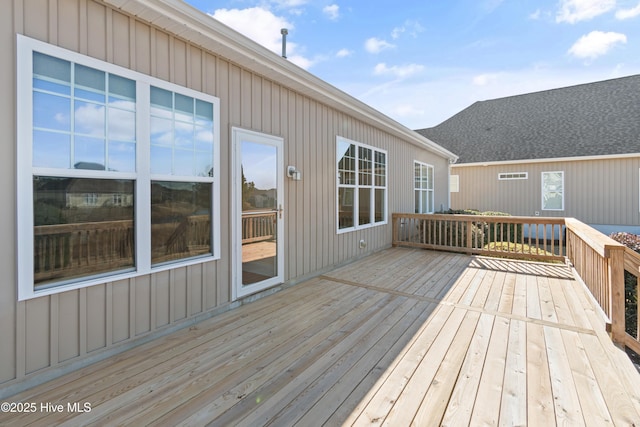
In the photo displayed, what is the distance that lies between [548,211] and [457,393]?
12.3m

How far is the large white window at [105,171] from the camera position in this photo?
2018mm

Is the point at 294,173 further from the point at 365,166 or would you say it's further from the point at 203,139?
the point at 365,166

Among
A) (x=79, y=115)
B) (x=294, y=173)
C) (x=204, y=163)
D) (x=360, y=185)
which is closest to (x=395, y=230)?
(x=360, y=185)

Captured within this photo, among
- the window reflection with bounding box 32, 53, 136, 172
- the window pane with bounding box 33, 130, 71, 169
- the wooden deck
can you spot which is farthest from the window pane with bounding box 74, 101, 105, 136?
the wooden deck

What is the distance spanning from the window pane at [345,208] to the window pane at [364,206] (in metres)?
0.31

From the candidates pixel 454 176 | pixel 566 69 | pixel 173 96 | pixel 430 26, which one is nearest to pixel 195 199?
pixel 173 96

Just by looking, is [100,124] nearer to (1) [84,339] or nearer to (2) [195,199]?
(2) [195,199]

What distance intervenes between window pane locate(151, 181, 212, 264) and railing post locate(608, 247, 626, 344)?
3804mm

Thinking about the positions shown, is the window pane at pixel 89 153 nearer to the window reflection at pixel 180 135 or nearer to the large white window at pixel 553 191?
the window reflection at pixel 180 135

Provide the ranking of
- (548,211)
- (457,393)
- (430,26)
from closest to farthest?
(457,393) < (430,26) < (548,211)

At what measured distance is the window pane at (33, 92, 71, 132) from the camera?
2031 millimetres

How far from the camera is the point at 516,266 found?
17.7 ft

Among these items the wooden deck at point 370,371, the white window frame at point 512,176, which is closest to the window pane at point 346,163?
the wooden deck at point 370,371

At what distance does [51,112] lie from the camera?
6.88ft
